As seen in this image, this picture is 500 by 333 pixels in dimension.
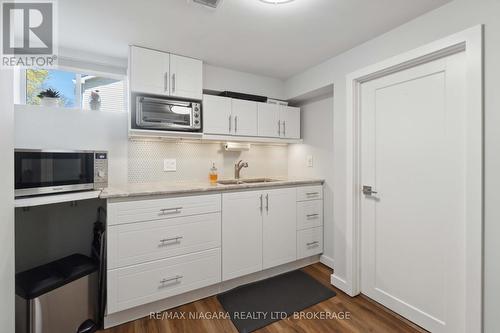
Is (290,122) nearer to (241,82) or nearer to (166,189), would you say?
(241,82)

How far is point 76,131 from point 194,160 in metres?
1.12

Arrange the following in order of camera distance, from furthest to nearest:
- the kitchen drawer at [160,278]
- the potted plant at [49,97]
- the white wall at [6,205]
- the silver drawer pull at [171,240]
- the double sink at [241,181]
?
the double sink at [241,181] → the potted plant at [49,97] → the silver drawer pull at [171,240] → the kitchen drawer at [160,278] → the white wall at [6,205]

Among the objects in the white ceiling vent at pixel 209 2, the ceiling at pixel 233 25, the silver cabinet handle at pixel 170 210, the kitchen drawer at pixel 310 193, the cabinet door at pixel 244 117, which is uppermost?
the ceiling at pixel 233 25

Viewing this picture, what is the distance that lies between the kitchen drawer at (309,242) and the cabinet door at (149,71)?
6.81ft

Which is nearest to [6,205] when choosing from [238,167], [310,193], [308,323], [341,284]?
[238,167]

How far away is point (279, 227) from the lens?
7.80ft

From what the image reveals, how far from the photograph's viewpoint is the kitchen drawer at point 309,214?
2.53 meters

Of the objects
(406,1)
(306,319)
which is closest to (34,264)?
(306,319)

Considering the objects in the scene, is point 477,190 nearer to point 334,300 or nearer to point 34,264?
point 334,300

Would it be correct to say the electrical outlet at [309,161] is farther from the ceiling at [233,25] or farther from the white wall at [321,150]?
the ceiling at [233,25]

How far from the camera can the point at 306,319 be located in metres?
1.78

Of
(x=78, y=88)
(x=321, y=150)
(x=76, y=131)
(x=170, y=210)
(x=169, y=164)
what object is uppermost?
(x=78, y=88)

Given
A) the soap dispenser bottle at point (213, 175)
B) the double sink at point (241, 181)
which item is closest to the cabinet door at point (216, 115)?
the soap dispenser bottle at point (213, 175)

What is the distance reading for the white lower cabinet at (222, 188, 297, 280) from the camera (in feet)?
6.90
